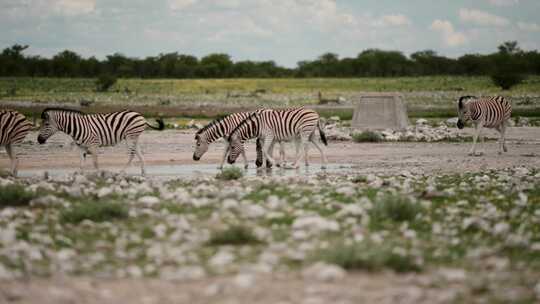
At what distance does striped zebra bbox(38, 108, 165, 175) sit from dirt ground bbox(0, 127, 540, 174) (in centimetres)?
118

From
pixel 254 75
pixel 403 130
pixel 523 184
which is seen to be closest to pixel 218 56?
pixel 254 75

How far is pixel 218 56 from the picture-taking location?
416ft

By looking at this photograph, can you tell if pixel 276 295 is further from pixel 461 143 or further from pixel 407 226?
pixel 461 143

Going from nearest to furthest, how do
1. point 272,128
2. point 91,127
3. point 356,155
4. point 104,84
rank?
point 91,127 → point 272,128 → point 356,155 → point 104,84

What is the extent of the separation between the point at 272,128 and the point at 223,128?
3.81ft

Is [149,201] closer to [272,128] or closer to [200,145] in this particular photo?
[272,128]

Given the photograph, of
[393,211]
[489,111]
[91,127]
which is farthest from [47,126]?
[489,111]

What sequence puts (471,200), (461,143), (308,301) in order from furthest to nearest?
1. (461,143)
2. (471,200)
3. (308,301)

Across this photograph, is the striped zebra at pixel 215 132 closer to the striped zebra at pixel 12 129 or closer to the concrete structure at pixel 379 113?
the striped zebra at pixel 12 129

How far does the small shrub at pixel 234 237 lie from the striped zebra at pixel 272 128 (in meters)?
11.1

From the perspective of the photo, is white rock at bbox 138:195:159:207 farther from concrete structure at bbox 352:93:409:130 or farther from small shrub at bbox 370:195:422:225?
concrete structure at bbox 352:93:409:130

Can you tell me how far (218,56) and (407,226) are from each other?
4656 inches

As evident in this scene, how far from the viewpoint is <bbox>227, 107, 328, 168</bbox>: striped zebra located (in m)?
20.2

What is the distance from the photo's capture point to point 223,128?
67.8ft
